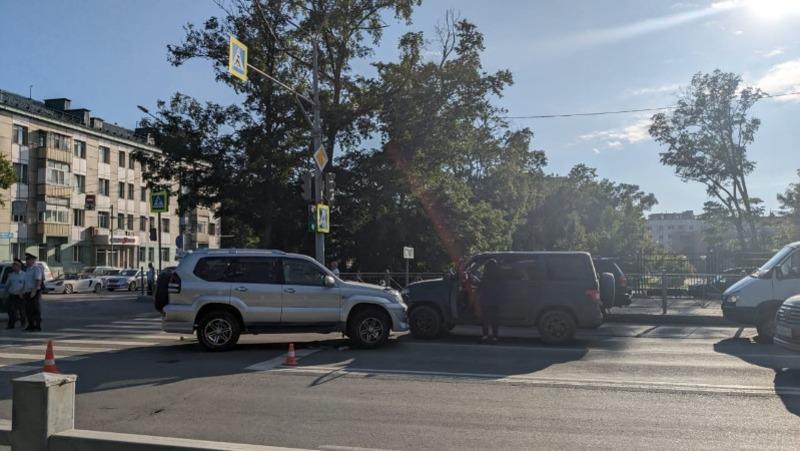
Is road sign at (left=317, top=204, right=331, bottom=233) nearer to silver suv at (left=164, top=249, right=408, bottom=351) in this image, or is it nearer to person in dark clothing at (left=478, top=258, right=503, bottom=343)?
silver suv at (left=164, top=249, right=408, bottom=351)

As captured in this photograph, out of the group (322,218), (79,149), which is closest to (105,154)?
(79,149)

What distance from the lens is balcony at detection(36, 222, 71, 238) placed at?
54906 mm

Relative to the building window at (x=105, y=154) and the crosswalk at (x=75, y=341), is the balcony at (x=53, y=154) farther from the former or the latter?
the crosswalk at (x=75, y=341)

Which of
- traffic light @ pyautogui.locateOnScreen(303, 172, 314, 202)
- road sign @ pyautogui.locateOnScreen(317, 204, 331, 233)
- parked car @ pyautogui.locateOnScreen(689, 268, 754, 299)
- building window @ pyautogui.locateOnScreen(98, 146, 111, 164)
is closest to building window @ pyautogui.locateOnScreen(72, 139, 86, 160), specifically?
building window @ pyautogui.locateOnScreen(98, 146, 111, 164)

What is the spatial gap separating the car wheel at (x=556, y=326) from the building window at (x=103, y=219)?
59459mm

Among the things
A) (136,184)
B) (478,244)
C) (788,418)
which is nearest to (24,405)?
(788,418)

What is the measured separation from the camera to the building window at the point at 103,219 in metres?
63.3

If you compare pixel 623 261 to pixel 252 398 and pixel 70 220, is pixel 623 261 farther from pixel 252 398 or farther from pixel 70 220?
pixel 70 220

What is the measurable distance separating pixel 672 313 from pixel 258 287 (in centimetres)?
1202

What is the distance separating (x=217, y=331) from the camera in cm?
1192

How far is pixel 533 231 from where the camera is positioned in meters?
61.7

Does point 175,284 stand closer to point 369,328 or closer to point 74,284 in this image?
point 369,328

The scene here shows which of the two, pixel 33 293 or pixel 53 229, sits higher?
pixel 53 229

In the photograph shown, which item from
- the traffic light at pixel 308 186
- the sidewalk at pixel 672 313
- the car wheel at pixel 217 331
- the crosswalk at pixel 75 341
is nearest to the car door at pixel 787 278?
the sidewalk at pixel 672 313
